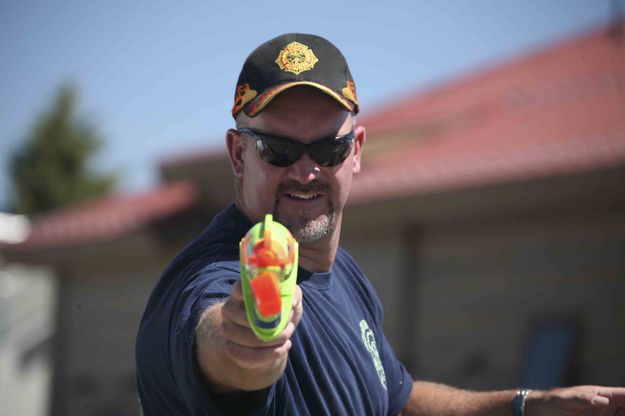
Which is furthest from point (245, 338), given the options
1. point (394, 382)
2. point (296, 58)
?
point (394, 382)

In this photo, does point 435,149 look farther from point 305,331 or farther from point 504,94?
point 305,331

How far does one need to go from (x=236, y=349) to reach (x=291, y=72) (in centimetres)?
101

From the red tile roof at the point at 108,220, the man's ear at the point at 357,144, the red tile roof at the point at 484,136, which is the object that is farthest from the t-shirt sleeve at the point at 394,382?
the red tile roof at the point at 108,220

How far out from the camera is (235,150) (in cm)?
263

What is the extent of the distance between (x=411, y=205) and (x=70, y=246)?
5.44 metres

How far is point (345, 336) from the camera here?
7.94 ft

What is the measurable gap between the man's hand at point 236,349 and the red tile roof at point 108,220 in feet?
30.9

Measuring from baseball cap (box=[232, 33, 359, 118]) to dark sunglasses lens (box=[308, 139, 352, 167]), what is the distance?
0.11m

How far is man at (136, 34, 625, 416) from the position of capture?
200 cm

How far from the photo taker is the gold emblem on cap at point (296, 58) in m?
2.37

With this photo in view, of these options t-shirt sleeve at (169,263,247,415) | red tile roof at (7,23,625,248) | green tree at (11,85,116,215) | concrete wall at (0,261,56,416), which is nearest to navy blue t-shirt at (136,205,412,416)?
t-shirt sleeve at (169,263,247,415)

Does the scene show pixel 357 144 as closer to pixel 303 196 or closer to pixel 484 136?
pixel 303 196

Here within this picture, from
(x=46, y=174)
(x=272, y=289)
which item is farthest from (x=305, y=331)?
(x=46, y=174)

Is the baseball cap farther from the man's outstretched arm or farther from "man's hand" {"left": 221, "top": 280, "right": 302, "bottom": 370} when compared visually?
the man's outstretched arm
